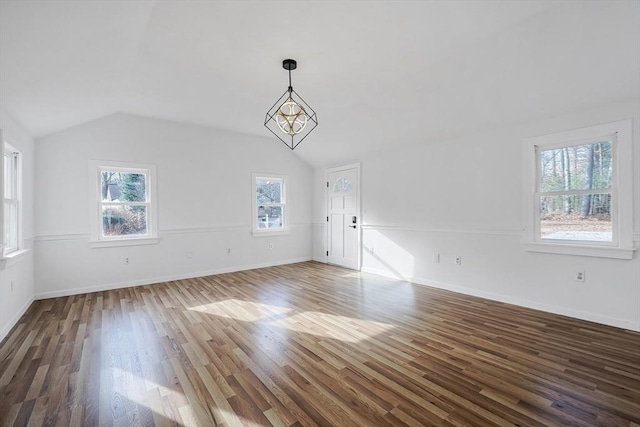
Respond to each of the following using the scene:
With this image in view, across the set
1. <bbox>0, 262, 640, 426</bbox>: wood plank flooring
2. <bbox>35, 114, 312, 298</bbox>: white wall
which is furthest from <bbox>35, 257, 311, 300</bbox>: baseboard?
<bbox>0, 262, 640, 426</bbox>: wood plank flooring

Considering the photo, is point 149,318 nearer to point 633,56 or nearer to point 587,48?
point 587,48

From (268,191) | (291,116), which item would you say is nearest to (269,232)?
(268,191)

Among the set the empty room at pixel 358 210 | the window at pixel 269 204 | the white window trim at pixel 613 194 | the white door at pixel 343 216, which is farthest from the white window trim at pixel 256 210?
the white window trim at pixel 613 194

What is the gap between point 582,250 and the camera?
3.28 meters

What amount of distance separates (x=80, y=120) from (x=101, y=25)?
2.65m

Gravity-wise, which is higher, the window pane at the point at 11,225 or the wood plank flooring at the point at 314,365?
the window pane at the point at 11,225

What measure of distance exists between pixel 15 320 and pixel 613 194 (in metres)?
6.56

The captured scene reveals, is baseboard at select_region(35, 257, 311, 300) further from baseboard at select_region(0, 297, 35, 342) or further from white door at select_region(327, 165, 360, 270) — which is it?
white door at select_region(327, 165, 360, 270)

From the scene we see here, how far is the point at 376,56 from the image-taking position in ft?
9.85

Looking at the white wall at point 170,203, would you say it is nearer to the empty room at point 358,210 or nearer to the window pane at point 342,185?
the empty room at point 358,210

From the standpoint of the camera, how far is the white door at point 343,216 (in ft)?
19.7

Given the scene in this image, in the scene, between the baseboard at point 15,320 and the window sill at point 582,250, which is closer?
the baseboard at point 15,320

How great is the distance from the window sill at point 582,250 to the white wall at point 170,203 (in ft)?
14.8

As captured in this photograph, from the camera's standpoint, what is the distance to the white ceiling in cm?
225
